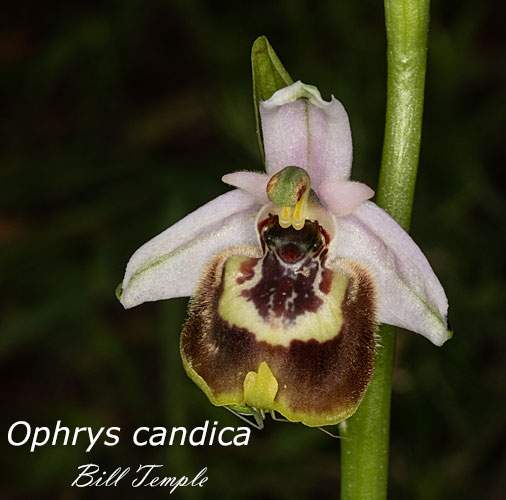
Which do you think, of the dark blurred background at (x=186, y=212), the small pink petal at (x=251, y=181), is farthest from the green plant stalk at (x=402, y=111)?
the dark blurred background at (x=186, y=212)

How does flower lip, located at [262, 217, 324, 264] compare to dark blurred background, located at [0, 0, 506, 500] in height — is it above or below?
below

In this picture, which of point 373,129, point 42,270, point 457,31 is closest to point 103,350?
point 42,270

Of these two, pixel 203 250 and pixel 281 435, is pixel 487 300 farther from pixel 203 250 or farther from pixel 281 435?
pixel 203 250

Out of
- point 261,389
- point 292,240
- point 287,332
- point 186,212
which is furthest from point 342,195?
point 186,212

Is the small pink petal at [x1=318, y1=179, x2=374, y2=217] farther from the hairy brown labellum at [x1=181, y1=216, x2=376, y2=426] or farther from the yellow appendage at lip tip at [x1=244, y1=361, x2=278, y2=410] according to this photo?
the yellow appendage at lip tip at [x1=244, y1=361, x2=278, y2=410]

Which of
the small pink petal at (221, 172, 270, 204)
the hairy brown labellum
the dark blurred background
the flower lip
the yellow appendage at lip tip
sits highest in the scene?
the dark blurred background

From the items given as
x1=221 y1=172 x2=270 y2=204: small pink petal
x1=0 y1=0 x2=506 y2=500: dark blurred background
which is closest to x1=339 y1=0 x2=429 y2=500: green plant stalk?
x1=221 y1=172 x2=270 y2=204: small pink petal

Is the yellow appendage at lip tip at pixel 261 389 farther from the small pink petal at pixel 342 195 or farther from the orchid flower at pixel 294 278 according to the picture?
the small pink petal at pixel 342 195

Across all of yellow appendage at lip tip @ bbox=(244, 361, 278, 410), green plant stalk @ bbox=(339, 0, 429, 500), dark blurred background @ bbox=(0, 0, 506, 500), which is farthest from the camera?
dark blurred background @ bbox=(0, 0, 506, 500)
